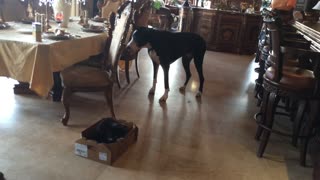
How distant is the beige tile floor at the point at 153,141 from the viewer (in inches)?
89.4

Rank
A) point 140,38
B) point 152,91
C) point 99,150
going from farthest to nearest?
point 152,91, point 140,38, point 99,150

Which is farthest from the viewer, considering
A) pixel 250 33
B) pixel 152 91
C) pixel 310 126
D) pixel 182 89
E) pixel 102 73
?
pixel 250 33

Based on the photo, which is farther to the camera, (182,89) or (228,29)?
(228,29)

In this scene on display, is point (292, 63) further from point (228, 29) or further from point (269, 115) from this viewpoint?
point (228, 29)

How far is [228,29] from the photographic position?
7.67 metres

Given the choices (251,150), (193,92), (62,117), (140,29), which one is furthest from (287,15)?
(62,117)

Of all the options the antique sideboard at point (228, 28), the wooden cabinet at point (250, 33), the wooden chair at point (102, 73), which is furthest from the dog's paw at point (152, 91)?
the wooden cabinet at point (250, 33)

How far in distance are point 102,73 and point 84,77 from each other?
7.4 inches

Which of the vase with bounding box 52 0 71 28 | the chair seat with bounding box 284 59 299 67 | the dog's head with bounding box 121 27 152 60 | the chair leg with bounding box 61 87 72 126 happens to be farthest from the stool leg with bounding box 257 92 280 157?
the vase with bounding box 52 0 71 28

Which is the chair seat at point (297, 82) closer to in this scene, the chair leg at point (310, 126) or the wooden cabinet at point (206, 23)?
the chair leg at point (310, 126)

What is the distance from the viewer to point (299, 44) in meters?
2.96

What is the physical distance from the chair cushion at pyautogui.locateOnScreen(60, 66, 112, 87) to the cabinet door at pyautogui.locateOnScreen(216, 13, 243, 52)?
5.26 metres

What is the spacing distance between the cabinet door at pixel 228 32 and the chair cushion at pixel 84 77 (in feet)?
17.3

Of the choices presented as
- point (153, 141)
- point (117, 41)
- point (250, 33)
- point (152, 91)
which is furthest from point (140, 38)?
point (250, 33)
